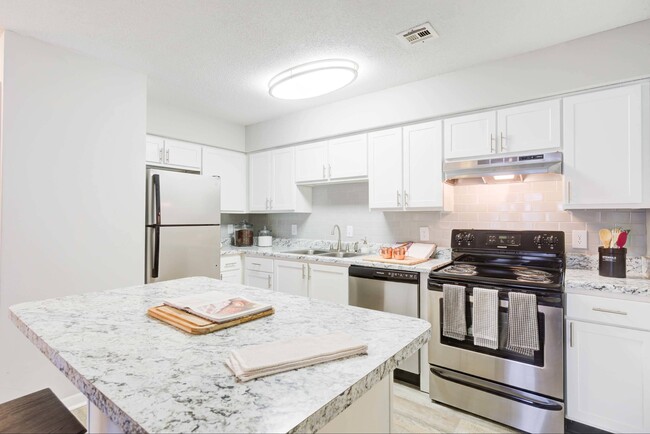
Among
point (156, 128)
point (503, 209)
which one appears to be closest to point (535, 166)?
point (503, 209)

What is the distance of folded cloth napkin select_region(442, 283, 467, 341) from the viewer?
6.94 feet

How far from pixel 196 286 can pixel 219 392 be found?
1075 millimetres

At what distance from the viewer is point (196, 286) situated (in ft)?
5.41

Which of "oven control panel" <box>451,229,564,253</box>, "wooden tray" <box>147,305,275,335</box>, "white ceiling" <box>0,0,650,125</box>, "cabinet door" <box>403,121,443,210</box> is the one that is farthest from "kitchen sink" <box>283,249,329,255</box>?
"wooden tray" <box>147,305,275,335</box>

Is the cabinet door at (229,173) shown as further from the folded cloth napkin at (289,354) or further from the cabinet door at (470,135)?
the folded cloth napkin at (289,354)

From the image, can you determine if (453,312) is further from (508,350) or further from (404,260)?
(404,260)

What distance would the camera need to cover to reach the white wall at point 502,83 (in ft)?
6.70

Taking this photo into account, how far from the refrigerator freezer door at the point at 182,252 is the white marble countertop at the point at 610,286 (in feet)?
9.30

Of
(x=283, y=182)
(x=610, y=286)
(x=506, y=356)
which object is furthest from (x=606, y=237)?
(x=283, y=182)

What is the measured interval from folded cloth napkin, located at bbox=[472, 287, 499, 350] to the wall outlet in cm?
88

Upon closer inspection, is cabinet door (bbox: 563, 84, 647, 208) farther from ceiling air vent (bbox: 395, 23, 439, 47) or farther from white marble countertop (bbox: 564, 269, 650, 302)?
ceiling air vent (bbox: 395, 23, 439, 47)

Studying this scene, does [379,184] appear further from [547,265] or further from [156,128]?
[156,128]

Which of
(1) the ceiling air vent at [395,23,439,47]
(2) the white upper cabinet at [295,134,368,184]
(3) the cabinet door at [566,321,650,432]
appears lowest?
(3) the cabinet door at [566,321,650,432]

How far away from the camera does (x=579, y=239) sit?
7.73 ft
